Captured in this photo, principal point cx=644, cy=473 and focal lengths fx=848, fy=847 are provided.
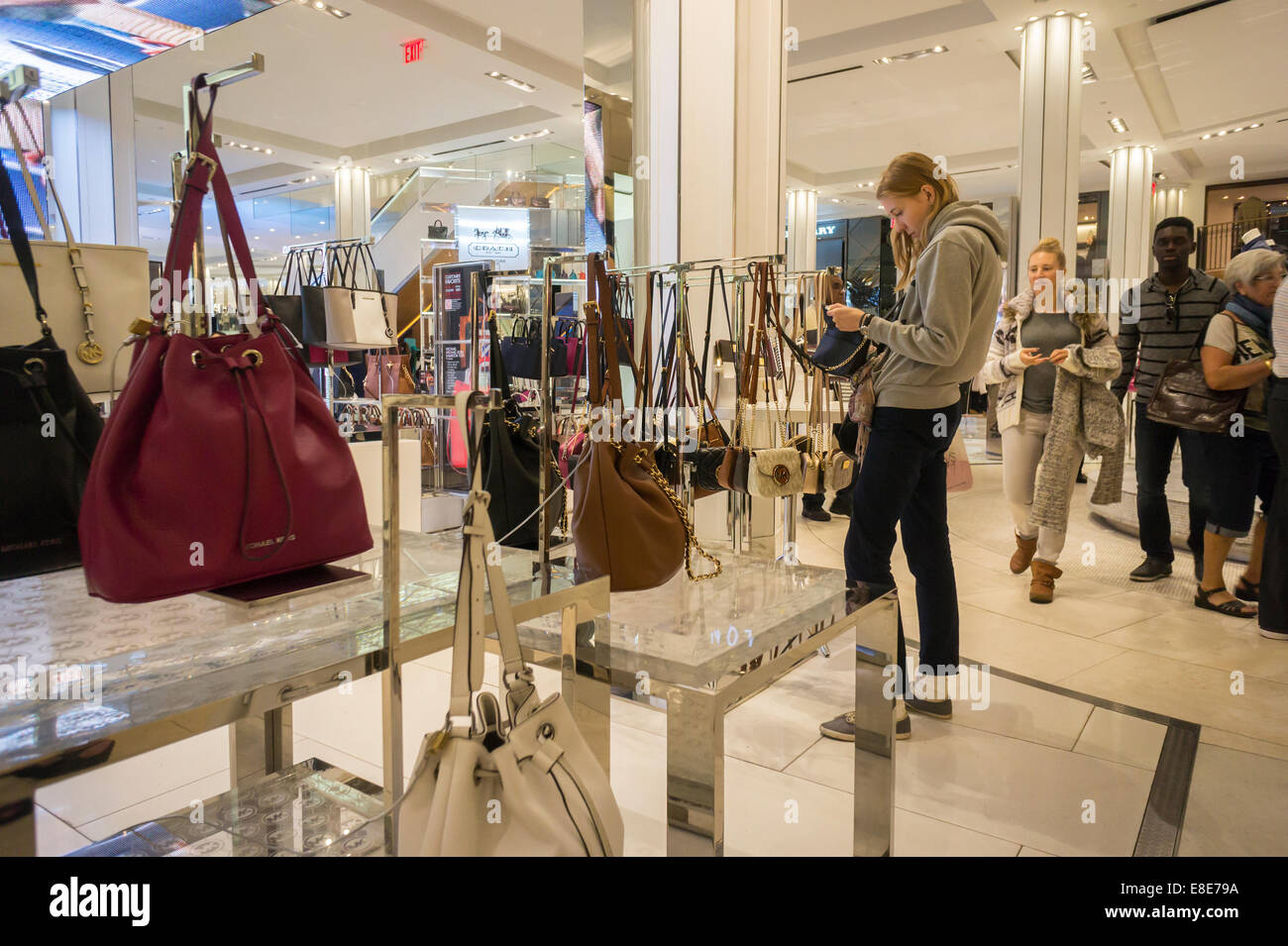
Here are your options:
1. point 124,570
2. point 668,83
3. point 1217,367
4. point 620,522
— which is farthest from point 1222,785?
point 668,83

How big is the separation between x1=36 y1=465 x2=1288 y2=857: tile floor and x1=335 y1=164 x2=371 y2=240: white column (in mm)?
7917

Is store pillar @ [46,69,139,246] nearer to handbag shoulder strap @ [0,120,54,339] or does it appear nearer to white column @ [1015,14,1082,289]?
handbag shoulder strap @ [0,120,54,339]

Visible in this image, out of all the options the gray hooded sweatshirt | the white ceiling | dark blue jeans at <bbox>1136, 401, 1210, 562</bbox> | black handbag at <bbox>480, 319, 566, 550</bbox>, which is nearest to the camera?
black handbag at <bbox>480, 319, 566, 550</bbox>

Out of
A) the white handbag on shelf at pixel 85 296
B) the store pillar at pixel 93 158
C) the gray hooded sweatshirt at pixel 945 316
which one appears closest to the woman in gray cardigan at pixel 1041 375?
the gray hooded sweatshirt at pixel 945 316

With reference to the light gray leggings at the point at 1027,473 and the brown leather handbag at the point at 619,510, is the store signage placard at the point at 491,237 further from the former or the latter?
the brown leather handbag at the point at 619,510

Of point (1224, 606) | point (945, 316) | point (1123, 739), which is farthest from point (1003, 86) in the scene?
point (1123, 739)

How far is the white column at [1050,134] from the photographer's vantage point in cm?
645

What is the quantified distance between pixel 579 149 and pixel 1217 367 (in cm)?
815

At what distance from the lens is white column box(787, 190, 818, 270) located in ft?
45.1

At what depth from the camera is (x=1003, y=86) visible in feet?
29.6

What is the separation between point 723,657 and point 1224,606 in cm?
374

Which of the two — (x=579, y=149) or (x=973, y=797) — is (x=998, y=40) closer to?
(x=579, y=149)

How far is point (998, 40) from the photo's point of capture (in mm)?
7609

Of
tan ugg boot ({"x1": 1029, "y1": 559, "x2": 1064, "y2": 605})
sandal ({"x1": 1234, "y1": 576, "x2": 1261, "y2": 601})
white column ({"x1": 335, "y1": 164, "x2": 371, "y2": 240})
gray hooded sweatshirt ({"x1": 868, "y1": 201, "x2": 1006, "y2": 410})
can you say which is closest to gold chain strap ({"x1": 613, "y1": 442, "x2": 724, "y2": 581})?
gray hooded sweatshirt ({"x1": 868, "y1": 201, "x2": 1006, "y2": 410})
